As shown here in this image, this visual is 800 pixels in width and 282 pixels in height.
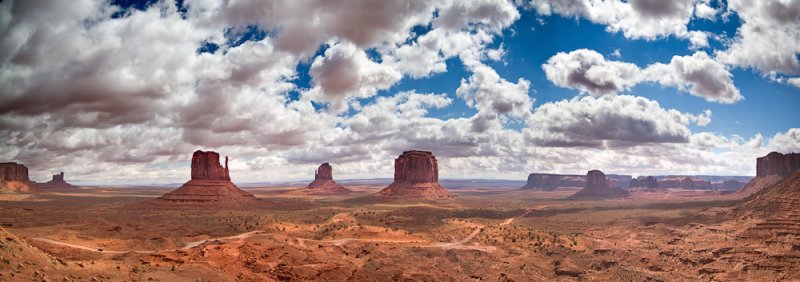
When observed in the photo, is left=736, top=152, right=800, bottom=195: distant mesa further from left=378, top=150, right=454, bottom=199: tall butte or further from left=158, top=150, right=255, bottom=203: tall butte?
left=158, top=150, right=255, bottom=203: tall butte

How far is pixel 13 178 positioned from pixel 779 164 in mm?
306677

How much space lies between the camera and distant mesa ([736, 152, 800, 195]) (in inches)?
6156

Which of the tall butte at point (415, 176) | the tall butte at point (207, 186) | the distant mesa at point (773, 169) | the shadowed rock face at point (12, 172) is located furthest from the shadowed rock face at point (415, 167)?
the shadowed rock face at point (12, 172)

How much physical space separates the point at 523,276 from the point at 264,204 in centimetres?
9260

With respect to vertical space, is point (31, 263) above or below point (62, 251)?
above

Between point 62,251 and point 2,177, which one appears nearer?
point 62,251

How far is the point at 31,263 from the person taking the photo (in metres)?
25.1

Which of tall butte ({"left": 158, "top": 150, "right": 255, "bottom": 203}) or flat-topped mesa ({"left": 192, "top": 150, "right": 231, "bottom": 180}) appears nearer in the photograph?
tall butte ({"left": 158, "top": 150, "right": 255, "bottom": 203})

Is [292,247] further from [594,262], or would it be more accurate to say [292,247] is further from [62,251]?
[594,262]

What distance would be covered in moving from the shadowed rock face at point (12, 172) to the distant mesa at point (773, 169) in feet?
960

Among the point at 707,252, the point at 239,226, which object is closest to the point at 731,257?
the point at 707,252

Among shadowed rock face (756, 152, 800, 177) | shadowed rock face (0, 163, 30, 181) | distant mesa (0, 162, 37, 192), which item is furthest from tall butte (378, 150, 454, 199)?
shadowed rock face (0, 163, 30, 181)

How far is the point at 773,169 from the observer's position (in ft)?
532

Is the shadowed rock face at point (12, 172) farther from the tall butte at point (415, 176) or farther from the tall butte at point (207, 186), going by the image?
the tall butte at point (415, 176)
